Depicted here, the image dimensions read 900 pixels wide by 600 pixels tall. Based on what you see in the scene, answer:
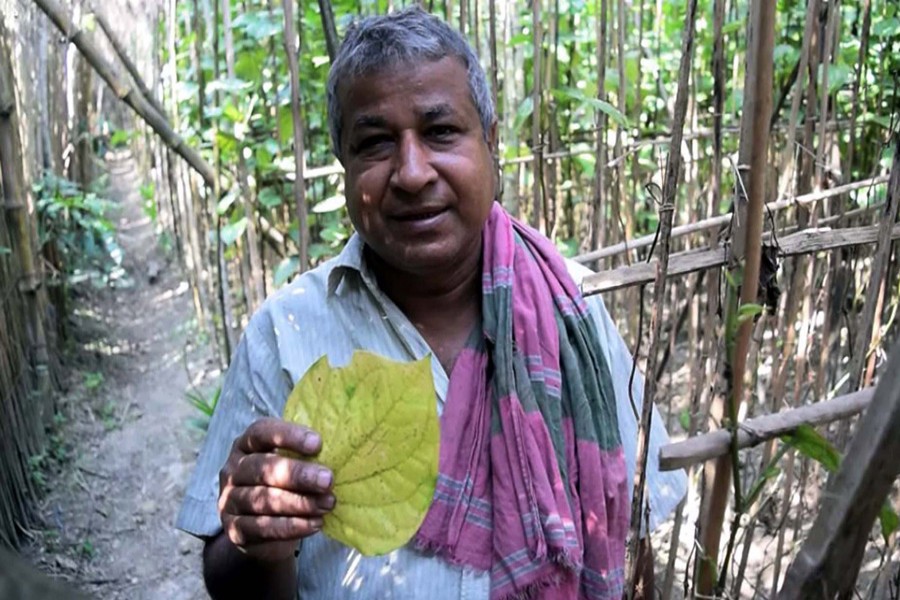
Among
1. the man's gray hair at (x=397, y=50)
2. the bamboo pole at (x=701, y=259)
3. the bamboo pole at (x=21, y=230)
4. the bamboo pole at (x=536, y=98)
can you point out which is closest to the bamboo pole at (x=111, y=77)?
the bamboo pole at (x=21, y=230)

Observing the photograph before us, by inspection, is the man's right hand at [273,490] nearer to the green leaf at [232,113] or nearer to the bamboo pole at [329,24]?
the bamboo pole at [329,24]

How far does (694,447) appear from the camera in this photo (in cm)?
52

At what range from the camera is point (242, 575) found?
93 centimetres

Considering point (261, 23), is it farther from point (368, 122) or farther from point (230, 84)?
point (368, 122)

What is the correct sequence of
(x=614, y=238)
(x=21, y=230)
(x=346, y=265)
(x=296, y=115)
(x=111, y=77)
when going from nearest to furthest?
(x=346, y=265) → (x=296, y=115) → (x=614, y=238) → (x=111, y=77) → (x=21, y=230)

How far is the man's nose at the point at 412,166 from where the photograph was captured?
986 millimetres

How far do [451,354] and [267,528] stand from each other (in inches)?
16.4

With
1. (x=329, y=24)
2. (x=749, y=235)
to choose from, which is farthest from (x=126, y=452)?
(x=749, y=235)

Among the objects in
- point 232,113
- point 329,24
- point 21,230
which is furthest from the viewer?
point 21,230

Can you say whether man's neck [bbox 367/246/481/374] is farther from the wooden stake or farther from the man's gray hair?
the wooden stake

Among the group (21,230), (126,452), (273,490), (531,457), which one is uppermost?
(273,490)

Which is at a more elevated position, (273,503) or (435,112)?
(435,112)

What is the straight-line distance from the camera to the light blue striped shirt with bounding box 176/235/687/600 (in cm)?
95

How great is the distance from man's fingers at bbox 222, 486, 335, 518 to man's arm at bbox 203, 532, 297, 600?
0.19 meters
